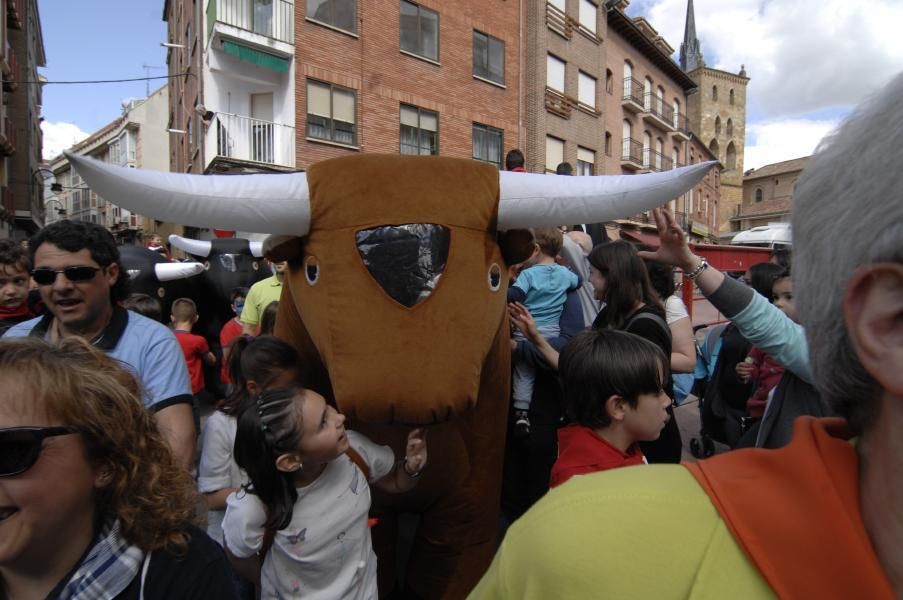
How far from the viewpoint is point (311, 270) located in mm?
1872

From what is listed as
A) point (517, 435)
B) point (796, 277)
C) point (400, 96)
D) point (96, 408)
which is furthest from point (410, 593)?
point (400, 96)

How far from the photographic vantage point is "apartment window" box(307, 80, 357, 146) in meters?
13.1

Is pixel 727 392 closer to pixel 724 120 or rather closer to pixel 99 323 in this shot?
pixel 99 323

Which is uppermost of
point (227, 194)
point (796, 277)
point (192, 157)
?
point (192, 157)

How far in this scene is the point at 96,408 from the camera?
111cm

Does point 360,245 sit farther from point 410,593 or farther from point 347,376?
point 410,593

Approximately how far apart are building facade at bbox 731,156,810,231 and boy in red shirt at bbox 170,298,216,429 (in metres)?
52.6

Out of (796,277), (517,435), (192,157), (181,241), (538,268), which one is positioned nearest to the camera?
(796,277)

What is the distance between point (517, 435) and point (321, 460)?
1130 millimetres

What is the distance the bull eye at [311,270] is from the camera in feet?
6.04

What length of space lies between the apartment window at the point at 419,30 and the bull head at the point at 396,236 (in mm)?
14412

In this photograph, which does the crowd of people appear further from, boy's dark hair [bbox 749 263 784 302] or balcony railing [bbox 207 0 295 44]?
balcony railing [bbox 207 0 295 44]

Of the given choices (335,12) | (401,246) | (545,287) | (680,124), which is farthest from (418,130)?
(680,124)

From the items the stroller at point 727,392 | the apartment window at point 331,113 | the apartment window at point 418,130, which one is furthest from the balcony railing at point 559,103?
the stroller at point 727,392
